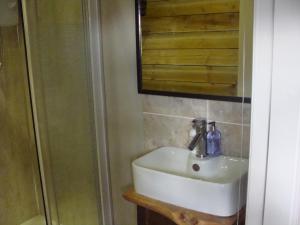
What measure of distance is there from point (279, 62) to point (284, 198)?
0.27m

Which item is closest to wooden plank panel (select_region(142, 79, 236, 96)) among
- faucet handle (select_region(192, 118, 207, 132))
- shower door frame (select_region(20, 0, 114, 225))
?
faucet handle (select_region(192, 118, 207, 132))

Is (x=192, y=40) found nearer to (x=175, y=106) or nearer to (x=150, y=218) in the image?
(x=175, y=106)

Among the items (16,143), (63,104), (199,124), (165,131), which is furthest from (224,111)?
(16,143)

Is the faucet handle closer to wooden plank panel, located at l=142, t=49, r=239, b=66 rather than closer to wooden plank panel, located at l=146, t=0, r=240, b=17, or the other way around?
wooden plank panel, located at l=142, t=49, r=239, b=66

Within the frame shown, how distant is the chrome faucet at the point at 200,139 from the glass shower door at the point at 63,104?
0.53 metres

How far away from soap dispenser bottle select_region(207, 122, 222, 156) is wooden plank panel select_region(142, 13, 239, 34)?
41 centimetres

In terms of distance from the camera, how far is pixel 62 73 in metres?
1.39

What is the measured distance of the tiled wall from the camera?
126 cm

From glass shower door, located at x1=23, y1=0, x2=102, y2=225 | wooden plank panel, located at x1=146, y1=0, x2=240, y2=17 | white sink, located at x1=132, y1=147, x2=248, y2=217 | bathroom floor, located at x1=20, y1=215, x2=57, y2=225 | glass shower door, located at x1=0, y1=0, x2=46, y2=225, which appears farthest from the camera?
bathroom floor, located at x1=20, y1=215, x2=57, y2=225

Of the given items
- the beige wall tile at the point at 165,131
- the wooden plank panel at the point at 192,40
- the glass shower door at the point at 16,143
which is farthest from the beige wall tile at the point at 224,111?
the glass shower door at the point at 16,143

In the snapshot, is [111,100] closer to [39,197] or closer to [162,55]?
[162,55]

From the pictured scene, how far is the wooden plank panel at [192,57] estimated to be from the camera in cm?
123

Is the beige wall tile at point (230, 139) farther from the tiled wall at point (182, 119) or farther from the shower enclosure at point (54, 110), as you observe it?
the shower enclosure at point (54, 110)

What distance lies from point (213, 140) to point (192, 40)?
445 millimetres
